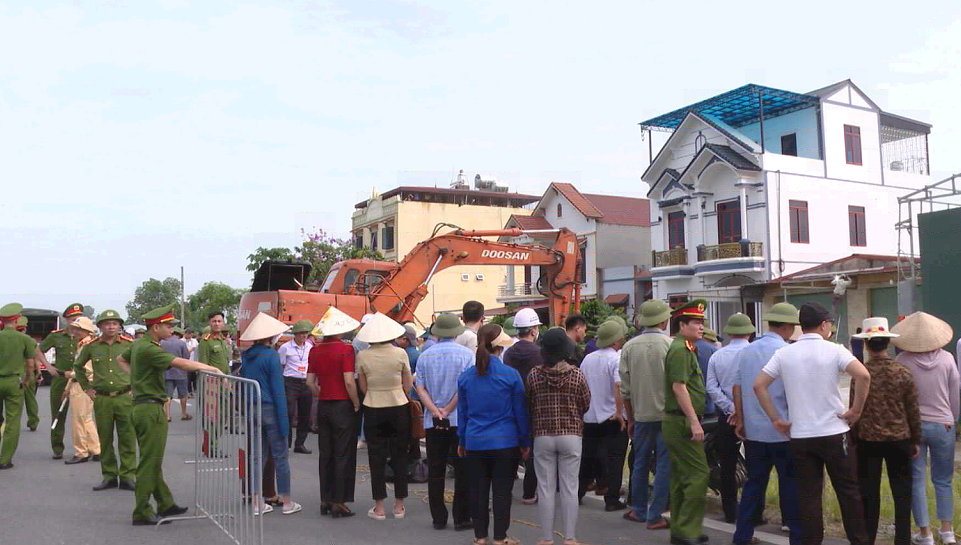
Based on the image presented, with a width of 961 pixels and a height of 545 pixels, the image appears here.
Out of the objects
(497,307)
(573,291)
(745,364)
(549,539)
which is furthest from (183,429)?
(497,307)

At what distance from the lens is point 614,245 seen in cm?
4312

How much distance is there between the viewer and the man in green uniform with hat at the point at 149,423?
25.8ft

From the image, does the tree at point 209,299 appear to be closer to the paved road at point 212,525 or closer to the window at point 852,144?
the window at point 852,144

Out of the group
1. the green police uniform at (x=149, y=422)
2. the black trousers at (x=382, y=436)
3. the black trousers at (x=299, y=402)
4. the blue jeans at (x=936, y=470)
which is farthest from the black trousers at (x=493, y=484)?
the black trousers at (x=299, y=402)

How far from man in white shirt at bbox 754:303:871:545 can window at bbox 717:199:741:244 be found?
29263 mm

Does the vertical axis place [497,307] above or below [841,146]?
below

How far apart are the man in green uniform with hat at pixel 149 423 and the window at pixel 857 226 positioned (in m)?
32.8

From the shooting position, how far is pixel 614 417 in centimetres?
836

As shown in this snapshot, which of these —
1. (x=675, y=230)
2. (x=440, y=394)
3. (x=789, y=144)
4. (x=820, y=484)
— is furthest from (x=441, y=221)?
(x=820, y=484)

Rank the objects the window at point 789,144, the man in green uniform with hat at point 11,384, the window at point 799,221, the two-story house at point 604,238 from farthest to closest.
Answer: the two-story house at point 604,238, the window at point 789,144, the window at point 799,221, the man in green uniform with hat at point 11,384

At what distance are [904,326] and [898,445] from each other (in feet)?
3.22

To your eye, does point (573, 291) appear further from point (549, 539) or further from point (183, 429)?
point (549, 539)

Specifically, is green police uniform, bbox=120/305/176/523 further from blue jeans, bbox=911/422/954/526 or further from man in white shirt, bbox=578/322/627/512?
blue jeans, bbox=911/422/954/526

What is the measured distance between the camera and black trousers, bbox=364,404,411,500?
8.24 m
